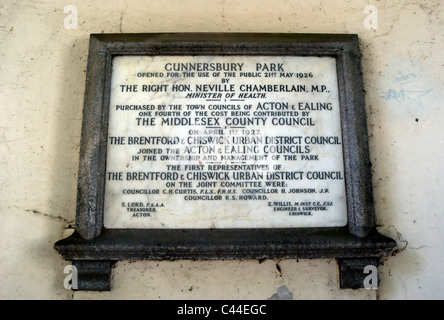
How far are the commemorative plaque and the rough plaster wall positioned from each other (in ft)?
0.41

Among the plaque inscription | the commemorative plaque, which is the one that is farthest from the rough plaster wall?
the plaque inscription

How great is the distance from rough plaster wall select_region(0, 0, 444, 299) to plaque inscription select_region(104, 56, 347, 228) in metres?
0.24

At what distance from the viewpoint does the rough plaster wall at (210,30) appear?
1.85 meters

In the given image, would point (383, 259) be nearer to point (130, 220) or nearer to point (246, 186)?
point (246, 186)

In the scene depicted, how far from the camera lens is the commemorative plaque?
5.92 ft

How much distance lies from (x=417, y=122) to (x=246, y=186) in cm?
111

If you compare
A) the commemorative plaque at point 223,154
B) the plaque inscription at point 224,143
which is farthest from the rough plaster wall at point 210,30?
the plaque inscription at point 224,143

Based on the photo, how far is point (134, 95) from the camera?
2.00 meters

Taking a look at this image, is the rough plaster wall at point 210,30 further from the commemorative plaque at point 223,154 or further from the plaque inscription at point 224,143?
the plaque inscription at point 224,143

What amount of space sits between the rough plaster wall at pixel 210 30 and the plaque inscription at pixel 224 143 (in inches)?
9.5

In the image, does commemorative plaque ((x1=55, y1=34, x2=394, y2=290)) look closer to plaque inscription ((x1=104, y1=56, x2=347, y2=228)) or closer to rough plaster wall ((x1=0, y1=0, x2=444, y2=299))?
plaque inscription ((x1=104, y1=56, x2=347, y2=228))

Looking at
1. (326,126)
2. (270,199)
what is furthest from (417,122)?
(270,199)

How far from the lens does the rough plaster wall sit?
1.85 m

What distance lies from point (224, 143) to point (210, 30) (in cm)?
77
